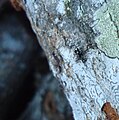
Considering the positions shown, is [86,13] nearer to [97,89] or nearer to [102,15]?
[102,15]

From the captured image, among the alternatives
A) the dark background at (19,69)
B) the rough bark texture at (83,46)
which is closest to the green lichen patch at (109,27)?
the rough bark texture at (83,46)

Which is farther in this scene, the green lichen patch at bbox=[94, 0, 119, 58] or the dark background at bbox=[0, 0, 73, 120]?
the dark background at bbox=[0, 0, 73, 120]

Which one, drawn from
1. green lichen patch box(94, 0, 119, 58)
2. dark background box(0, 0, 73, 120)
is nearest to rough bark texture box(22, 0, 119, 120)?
green lichen patch box(94, 0, 119, 58)

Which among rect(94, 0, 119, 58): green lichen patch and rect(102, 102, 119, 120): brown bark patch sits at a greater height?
rect(94, 0, 119, 58): green lichen patch

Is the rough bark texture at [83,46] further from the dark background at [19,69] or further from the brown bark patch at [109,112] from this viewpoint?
the dark background at [19,69]

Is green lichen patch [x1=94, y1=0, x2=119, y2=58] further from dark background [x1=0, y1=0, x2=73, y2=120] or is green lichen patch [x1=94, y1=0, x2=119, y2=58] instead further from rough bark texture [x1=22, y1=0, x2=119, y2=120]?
dark background [x1=0, y1=0, x2=73, y2=120]

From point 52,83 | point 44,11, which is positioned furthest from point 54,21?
point 52,83

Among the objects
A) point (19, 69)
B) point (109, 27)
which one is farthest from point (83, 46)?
point (19, 69)

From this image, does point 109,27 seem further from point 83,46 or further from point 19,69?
point 19,69
